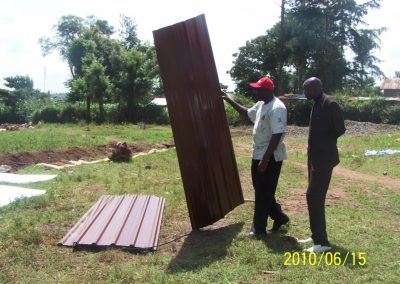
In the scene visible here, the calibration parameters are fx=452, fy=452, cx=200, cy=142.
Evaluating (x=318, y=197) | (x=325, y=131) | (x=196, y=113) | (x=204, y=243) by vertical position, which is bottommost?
(x=204, y=243)

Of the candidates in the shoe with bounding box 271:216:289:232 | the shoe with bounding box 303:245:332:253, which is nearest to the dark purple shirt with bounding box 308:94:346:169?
the shoe with bounding box 303:245:332:253

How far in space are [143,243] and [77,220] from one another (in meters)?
1.51

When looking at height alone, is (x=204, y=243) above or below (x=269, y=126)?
below

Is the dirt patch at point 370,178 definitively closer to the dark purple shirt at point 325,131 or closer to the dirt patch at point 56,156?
the dark purple shirt at point 325,131

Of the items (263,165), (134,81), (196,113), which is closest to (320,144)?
(263,165)

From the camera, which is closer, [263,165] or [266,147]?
[263,165]

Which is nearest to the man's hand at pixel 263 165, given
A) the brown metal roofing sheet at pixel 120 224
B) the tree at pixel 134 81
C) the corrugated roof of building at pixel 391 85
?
the brown metal roofing sheet at pixel 120 224

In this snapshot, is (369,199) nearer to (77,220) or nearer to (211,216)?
(211,216)

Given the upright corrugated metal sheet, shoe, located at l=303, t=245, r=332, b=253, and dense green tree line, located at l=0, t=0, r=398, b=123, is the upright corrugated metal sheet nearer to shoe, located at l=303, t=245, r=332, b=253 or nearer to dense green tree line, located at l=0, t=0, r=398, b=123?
shoe, located at l=303, t=245, r=332, b=253

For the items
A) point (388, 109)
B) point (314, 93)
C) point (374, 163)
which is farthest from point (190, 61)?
point (388, 109)

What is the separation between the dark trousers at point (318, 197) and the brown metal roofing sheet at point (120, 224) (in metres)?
1.80

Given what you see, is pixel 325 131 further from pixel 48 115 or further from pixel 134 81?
pixel 48 115
